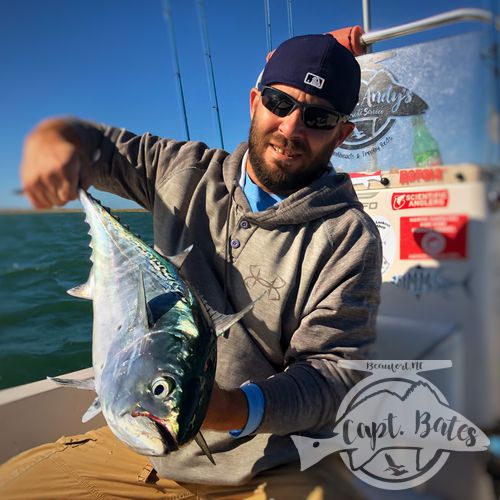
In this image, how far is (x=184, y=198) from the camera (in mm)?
1741

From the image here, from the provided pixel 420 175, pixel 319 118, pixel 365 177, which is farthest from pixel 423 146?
pixel 319 118

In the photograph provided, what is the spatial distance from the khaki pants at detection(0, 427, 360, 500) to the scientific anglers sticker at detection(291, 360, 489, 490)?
0.11m

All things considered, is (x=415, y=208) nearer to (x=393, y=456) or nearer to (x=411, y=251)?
(x=411, y=251)

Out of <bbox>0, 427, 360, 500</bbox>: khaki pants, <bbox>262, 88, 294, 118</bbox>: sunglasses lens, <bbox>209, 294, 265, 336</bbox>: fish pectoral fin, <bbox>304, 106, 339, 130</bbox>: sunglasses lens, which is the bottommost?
<bbox>0, 427, 360, 500</bbox>: khaki pants

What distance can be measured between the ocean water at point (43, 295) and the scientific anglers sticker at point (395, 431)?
1.02 m

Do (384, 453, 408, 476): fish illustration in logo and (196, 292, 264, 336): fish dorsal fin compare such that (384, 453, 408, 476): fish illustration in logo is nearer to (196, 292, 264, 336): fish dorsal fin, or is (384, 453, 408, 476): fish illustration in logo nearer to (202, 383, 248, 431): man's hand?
(202, 383, 248, 431): man's hand

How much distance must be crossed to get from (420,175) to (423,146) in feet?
0.41

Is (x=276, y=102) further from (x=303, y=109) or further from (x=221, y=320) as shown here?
(x=221, y=320)

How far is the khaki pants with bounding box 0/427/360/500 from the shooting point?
5.02 ft

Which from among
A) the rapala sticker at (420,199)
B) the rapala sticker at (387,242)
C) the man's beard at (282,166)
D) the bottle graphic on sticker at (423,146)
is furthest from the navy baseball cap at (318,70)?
the rapala sticker at (387,242)

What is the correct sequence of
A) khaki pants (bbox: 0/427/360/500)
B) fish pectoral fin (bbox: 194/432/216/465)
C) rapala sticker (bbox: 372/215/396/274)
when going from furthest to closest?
rapala sticker (bbox: 372/215/396/274) → khaki pants (bbox: 0/427/360/500) → fish pectoral fin (bbox: 194/432/216/465)

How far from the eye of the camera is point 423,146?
194 cm

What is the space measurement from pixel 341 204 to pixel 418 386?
2.60ft

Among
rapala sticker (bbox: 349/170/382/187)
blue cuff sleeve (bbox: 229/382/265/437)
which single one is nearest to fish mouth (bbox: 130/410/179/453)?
blue cuff sleeve (bbox: 229/382/265/437)
